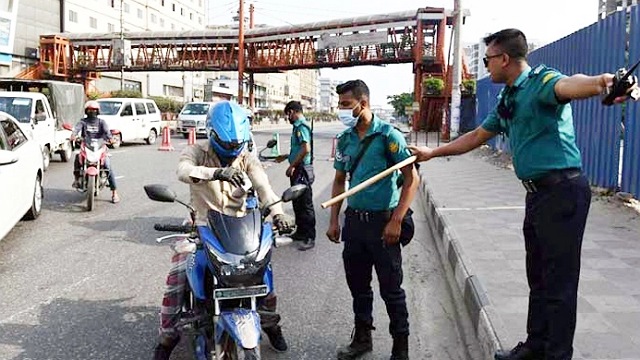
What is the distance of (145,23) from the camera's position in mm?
67625

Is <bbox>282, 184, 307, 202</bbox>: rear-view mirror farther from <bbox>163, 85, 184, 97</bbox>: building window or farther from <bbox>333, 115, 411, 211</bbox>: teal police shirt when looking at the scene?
<bbox>163, 85, 184, 97</bbox>: building window

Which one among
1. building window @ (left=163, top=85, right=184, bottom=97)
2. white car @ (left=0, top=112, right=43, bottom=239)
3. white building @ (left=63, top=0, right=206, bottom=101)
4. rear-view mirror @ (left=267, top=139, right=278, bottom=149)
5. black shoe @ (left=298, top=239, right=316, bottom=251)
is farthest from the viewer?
building window @ (left=163, top=85, right=184, bottom=97)

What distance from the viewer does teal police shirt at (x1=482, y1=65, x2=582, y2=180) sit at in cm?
298

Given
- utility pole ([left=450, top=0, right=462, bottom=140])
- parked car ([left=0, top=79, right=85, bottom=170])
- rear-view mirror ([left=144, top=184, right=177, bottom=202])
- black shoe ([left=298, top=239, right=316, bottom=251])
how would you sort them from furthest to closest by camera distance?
utility pole ([left=450, top=0, right=462, bottom=140])
parked car ([left=0, top=79, right=85, bottom=170])
black shoe ([left=298, top=239, right=316, bottom=251])
rear-view mirror ([left=144, top=184, right=177, bottom=202])

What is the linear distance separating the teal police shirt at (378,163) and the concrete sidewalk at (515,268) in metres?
1.10

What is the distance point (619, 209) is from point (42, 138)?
11542mm

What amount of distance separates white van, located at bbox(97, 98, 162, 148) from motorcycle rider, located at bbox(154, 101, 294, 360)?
54.0 feet

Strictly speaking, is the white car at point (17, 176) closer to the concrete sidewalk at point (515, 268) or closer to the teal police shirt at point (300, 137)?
the teal police shirt at point (300, 137)

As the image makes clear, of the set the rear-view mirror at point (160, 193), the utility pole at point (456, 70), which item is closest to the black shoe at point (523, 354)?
the rear-view mirror at point (160, 193)

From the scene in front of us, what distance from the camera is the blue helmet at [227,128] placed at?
348 cm

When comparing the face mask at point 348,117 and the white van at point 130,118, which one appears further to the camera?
the white van at point 130,118

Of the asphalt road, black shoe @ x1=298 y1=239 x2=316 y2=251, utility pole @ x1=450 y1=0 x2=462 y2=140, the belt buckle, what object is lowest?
the asphalt road

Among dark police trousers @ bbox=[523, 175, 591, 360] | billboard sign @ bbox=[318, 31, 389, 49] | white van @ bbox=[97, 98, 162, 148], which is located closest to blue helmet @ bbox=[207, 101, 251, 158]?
dark police trousers @ bbox=[523, 175, 591, 360]

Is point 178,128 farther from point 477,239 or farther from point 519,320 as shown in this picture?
point 519,320
